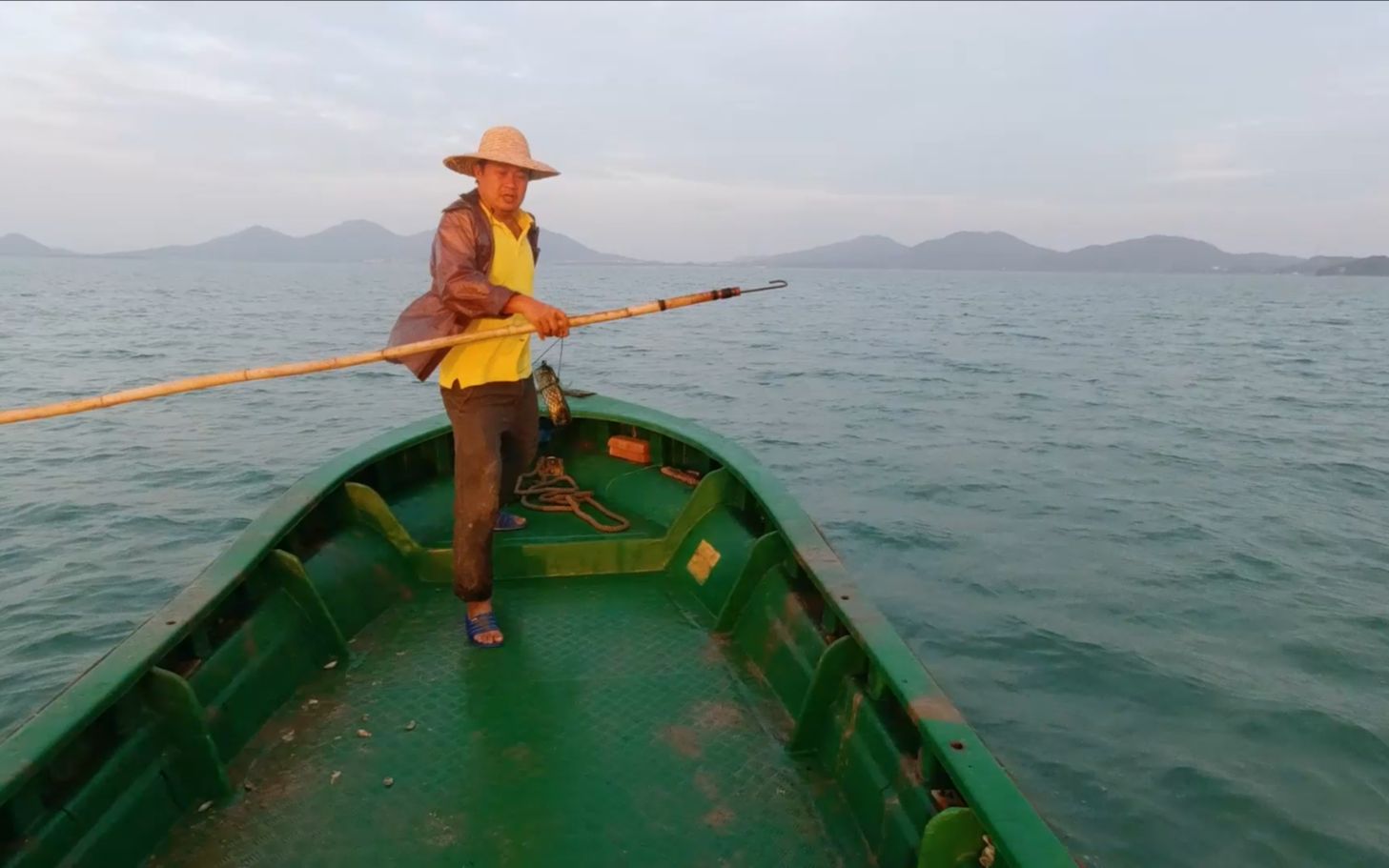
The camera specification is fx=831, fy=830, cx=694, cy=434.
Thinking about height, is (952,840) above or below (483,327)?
below

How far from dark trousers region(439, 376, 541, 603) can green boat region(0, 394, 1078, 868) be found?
1.40 feet

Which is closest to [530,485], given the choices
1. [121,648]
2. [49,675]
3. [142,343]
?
[121,648]

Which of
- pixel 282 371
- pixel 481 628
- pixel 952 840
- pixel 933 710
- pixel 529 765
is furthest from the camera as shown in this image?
pixel 481 628

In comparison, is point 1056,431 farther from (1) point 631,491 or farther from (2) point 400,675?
(2) point 400,675

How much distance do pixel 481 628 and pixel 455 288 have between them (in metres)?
1.78

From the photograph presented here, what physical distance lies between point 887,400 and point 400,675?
16330 mm

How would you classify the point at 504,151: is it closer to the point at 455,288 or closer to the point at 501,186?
the point at 501,186

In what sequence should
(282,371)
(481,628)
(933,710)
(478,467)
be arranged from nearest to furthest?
(933,710)
(282,371)
(478,467)
(481,628)

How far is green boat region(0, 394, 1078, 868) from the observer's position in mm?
2740

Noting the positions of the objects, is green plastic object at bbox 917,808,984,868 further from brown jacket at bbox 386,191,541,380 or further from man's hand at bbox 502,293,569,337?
brown jacket at bbox 386,191,541,380

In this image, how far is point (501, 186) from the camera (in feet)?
12.2

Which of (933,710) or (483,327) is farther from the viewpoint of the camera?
(483,327)

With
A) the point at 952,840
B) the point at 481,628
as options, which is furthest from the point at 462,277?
Result: the point at 952,840

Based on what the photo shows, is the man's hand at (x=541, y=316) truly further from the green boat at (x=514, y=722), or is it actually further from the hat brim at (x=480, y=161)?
the green boat at (x=514, y=722)
